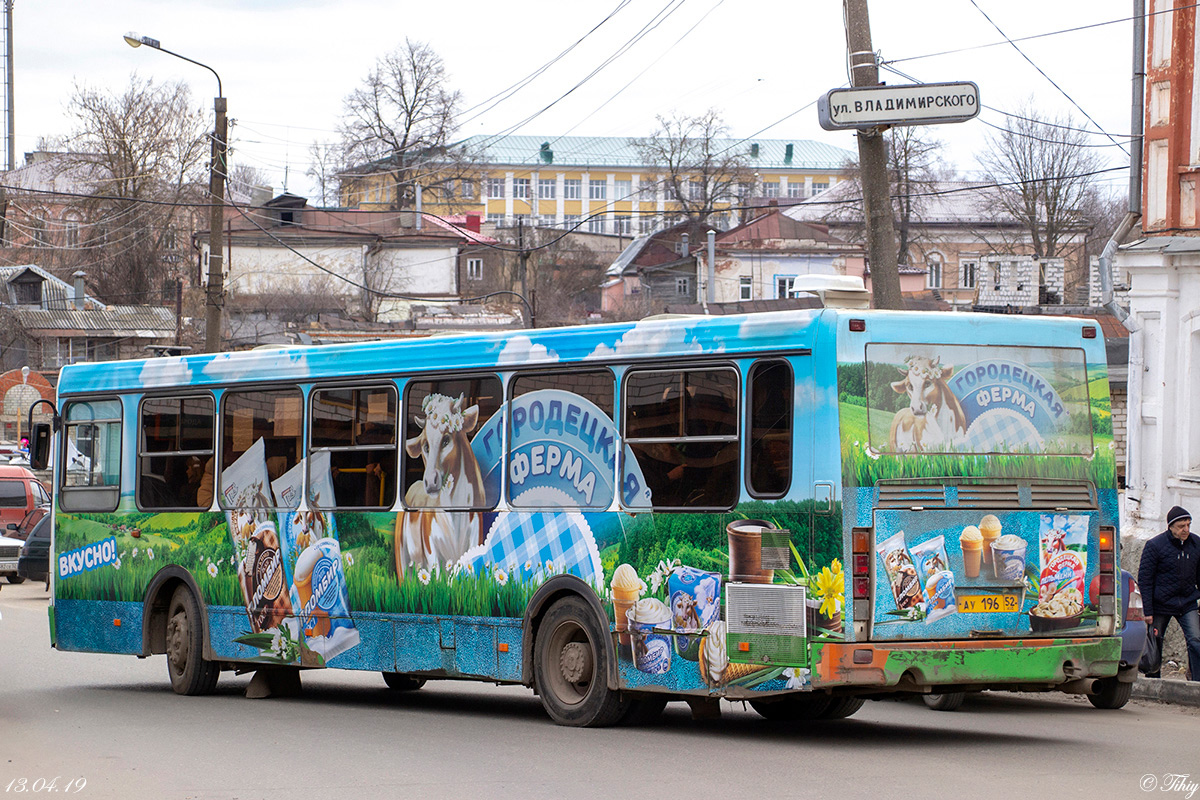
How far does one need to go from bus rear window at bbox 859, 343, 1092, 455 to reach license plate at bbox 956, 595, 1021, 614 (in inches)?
34.6

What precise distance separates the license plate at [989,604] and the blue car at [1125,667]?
290 centimetres

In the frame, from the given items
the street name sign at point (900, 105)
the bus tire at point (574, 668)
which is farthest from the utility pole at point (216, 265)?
the bus tire at point (574, 668)

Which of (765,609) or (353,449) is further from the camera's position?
(353,449)

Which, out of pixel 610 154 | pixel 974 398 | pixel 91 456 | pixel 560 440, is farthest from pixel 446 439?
pixel 610 154

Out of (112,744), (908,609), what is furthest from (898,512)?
(112,744)

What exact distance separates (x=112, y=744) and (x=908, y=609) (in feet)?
17.1

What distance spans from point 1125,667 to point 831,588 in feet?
15.0

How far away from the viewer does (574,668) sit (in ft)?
34.8

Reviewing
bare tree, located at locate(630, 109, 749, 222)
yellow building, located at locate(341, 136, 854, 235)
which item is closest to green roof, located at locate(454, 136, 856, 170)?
yellow building, located at locate(341, 136, 854, 235)

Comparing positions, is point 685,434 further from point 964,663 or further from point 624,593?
point 964,663

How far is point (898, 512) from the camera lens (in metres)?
9.08

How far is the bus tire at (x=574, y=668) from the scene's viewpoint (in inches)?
407

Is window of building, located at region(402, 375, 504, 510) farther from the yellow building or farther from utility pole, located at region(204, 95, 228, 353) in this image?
the yellow building

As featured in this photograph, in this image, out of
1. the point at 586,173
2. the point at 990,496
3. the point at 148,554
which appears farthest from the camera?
the point at 586,173
